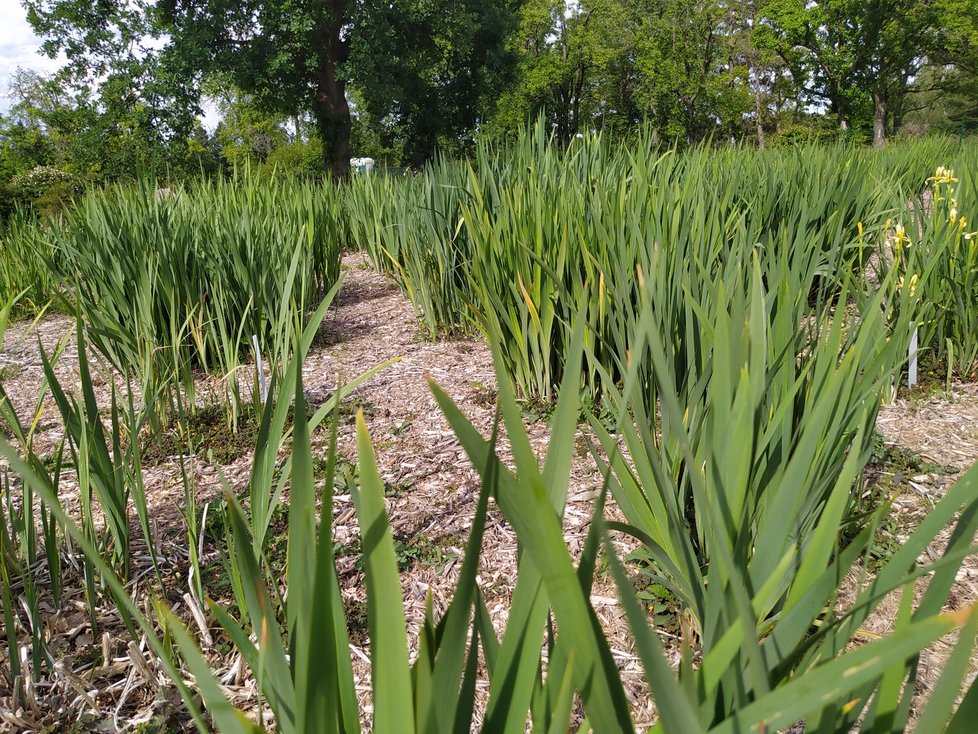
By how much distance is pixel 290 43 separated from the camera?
1242 centimetres

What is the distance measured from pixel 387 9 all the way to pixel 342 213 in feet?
28.1

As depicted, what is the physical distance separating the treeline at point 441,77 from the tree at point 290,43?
0.04 m

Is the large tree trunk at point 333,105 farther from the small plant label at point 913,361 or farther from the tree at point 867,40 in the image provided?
the tree at point 867,40

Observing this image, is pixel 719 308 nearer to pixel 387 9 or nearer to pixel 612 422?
pixel 612 422

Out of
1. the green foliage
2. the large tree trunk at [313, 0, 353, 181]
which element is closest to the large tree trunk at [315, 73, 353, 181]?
the large tree trunk at [313, 0, 353, 181]

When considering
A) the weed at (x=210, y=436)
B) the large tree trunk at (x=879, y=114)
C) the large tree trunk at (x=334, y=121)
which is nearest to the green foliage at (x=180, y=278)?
the weed at (x=210, y=436)

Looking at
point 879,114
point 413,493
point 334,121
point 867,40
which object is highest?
point 867,40

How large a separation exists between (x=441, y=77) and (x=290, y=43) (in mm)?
5417

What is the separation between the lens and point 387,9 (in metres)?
12.4

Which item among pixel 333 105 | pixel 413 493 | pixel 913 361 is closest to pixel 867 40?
pixel 333 105

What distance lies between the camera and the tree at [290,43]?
12031 millimetres

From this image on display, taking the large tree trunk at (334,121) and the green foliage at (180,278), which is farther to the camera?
the large tree trunk at (334,121)

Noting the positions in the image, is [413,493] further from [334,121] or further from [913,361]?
[334,121]

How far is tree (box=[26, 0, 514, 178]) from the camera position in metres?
12.0
